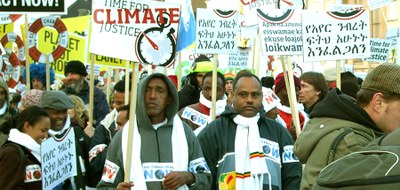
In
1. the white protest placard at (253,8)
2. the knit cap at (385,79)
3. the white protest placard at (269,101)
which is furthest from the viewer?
the white protest placard at (253,8)

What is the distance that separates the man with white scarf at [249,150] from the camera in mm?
6934

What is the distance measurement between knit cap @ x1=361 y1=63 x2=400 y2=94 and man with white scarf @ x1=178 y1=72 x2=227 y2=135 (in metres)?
5.05

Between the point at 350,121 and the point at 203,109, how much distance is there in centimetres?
542

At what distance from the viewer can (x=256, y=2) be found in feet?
43.5

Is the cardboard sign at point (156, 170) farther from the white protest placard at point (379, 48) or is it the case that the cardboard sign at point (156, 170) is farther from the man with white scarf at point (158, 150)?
the white protest placard at point (379, 48)

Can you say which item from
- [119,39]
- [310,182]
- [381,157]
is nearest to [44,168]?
[119,39]

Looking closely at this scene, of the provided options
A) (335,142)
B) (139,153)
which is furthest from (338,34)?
(335,142)

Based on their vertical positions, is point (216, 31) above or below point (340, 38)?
above

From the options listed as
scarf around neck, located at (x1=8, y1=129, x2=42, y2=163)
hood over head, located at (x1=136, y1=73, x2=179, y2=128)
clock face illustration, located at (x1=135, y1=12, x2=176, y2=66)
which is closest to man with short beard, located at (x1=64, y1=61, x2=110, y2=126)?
scarf around neck, located at (x1=8, y1=129, x2=42, y2=163)

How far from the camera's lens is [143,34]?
6.67 meters

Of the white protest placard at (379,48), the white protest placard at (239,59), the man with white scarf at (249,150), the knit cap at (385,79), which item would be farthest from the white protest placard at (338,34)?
the white protest placard at (239,59)

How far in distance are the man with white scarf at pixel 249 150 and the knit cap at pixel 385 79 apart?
278 centimetres

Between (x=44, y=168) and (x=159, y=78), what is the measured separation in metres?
1.21

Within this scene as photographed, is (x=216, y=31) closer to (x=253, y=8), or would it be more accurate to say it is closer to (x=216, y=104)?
(x=216, y=104)
